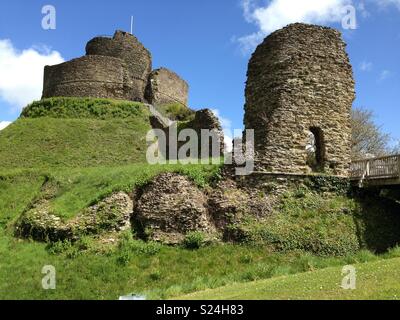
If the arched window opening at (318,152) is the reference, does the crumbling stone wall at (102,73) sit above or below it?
above

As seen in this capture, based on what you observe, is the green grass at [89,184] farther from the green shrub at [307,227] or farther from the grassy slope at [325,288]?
the grassy slope at [325,288]

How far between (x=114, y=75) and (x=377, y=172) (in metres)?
25.3

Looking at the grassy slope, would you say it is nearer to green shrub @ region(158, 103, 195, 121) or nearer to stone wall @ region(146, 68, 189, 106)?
green shrub @ region(158, 103, 195, 121)

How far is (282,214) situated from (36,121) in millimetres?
22294

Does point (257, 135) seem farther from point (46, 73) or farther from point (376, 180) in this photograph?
point (46, 73)

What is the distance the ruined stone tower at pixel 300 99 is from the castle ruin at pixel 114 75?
21143mm

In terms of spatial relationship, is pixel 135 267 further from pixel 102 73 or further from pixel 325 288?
pixel 102 73

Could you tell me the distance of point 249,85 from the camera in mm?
19516

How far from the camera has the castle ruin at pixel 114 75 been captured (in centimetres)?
3828

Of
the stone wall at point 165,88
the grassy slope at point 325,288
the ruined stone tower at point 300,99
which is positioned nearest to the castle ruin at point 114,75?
the stone wall at point 165,88

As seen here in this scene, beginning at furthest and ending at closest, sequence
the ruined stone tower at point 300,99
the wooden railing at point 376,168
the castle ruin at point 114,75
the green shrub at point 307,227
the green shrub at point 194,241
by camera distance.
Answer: the castle ruin at point 114,75
the ruined stone tower at point 300,99
the wooden railing at point 376,168
the green shrub at point 307,227
the green shrub at point 194,241

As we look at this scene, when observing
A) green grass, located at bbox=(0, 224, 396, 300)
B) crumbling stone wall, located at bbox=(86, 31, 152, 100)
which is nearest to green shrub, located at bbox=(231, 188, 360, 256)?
green grass, located at bbox=(0, 224, 396, 300)

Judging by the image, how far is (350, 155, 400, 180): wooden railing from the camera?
17.6 meters

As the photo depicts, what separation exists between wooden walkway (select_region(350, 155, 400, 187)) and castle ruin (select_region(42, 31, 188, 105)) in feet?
78.0
